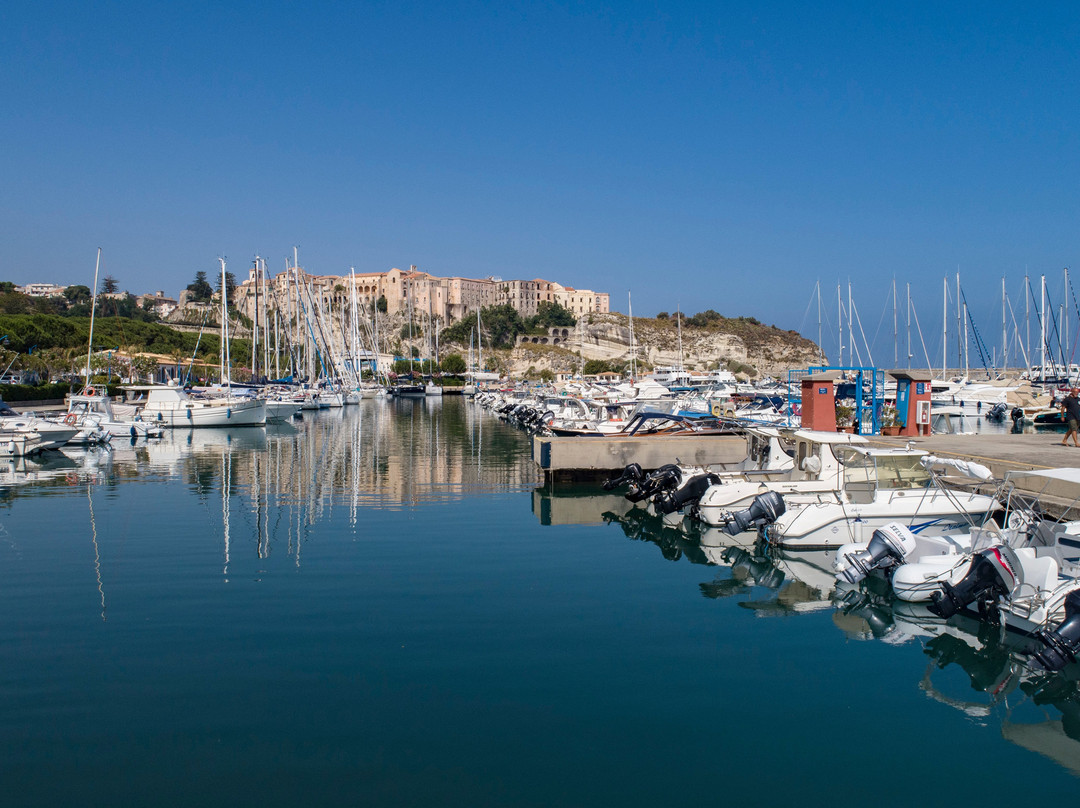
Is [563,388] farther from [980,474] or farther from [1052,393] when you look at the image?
[980,474]

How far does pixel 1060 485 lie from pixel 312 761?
41.1 feet

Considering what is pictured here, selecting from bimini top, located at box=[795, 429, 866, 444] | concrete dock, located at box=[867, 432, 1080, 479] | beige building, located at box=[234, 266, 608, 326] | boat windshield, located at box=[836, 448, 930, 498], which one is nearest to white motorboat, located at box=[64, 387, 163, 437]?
bimini top, located at box=[795, 429, 866, 444]

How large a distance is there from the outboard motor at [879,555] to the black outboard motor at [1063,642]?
3.15 meters

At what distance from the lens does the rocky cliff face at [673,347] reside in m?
138

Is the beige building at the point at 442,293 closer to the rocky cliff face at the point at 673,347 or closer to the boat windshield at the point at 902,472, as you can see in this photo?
the rocky cliff face at the point at 673,347

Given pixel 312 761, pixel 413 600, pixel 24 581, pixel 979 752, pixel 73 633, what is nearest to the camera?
pixel 312 761

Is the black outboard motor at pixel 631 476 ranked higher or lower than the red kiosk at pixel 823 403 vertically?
lower

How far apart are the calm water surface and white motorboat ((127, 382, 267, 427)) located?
26876 mm

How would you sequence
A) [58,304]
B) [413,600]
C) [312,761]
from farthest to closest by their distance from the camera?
[58,304]
[413,600]
[312,761]

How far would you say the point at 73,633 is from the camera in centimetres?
1054

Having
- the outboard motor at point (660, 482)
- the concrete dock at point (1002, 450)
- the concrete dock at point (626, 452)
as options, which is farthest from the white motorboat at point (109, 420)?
the concrete dock at point (1002, 450)

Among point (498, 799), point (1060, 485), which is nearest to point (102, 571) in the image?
point (498, 799)

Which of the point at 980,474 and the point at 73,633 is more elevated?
the point at 980,474

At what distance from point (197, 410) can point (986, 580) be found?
4089 cm
